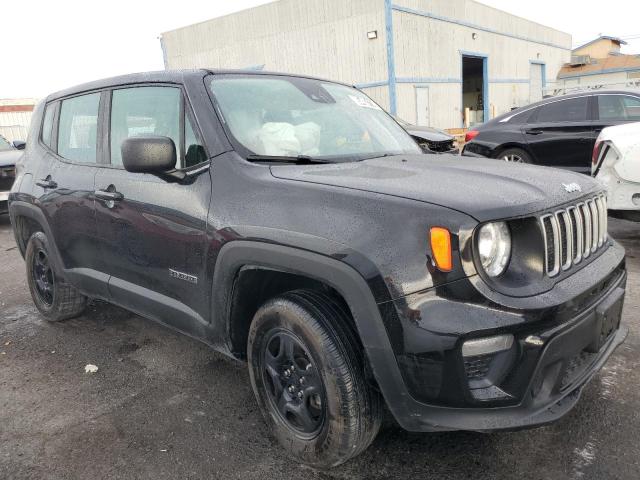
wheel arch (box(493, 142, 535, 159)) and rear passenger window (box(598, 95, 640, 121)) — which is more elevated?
rear passenger window (box(598, 95, 640, 121))

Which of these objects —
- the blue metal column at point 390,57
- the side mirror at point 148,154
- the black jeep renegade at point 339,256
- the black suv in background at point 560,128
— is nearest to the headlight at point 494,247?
the black jeep renegade at point 339,256

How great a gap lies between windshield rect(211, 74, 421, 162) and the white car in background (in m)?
2.65

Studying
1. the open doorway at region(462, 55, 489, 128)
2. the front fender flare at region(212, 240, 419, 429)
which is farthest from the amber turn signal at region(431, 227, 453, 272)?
the open doorway at region(462, 55, 489, 128)

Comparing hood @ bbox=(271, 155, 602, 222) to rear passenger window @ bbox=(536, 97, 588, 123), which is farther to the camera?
rear passenger window @ bbox=(536, 97, 588, 123)

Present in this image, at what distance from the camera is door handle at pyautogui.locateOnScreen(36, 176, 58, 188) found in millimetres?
3543

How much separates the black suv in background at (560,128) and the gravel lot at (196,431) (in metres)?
4.28

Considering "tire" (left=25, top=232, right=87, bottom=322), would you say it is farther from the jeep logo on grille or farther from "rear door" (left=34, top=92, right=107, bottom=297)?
the jeep logo on grille

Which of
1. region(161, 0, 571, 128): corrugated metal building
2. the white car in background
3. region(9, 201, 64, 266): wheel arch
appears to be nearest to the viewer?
region(9, 201, 64, 266): wheel arch

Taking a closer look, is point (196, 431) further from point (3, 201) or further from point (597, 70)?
point (597, 70)

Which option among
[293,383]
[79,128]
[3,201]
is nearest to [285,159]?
[293,383]

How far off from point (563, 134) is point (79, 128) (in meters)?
6.56

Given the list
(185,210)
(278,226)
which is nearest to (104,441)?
(185,210)

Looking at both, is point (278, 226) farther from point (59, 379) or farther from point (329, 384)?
point (59, 379)

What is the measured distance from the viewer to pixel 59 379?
10.9ft
